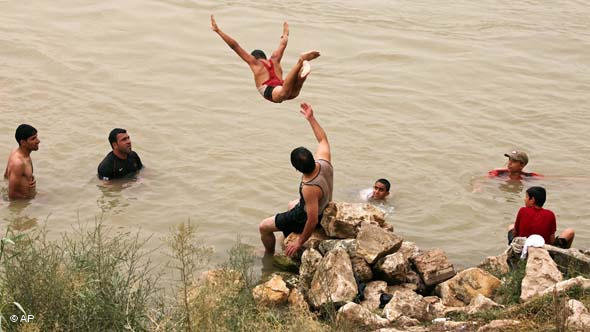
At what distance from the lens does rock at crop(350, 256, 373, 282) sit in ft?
31.8

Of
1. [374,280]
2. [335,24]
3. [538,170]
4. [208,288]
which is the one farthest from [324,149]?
[335,24]

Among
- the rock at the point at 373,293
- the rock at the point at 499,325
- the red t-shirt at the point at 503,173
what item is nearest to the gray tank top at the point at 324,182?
the rock at the point at 373,293

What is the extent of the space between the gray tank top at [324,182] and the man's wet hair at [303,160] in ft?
0.41

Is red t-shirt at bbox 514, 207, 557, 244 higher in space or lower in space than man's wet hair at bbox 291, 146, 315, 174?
lower

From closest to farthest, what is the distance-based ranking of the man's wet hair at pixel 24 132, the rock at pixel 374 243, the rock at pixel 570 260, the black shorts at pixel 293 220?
1. the rock at pixel 570 260
2. the rock at pixel 374 243
3. the black shorts at pixel 293 220
4. the man's wet hair at pixel 24 132

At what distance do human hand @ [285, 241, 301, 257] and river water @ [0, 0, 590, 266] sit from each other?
1.35 m

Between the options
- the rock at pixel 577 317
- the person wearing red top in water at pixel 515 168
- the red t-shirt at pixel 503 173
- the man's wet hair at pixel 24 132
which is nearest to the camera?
the rock at pixel 577 317

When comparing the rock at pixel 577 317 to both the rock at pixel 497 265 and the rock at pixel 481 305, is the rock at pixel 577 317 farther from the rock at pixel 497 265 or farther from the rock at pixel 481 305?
the rock at pixel 497 265

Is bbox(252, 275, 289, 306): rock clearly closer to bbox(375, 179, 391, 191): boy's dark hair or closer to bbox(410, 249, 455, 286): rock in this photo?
bbox(410, 249, 455, 286): rock

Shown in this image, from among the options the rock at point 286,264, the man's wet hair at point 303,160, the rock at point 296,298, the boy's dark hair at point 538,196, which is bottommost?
the rock at point 286,264

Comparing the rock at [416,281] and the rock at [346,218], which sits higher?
the rock at [346,218]

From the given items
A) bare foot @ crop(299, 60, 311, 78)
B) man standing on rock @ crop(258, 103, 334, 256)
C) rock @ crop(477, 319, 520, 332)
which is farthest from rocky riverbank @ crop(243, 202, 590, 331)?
bare foot @ crop(299, 60, 311, 78)

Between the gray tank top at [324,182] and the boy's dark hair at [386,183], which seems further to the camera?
the boy's dark hair at [386,183]

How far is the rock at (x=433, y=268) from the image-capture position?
984 cm
